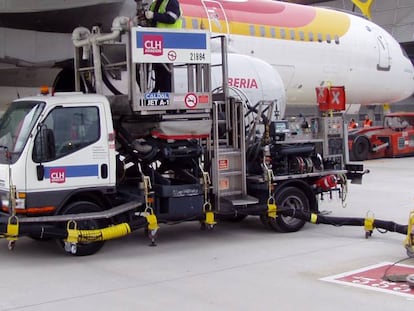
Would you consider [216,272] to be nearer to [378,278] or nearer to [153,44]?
[378,278]

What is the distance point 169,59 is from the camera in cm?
888

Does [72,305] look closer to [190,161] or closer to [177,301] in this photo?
[177,301]

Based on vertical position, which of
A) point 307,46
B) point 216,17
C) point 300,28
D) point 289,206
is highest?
point 300,28

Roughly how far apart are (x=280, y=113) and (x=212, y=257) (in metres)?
4.28

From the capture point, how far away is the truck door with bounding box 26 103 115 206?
8078mm

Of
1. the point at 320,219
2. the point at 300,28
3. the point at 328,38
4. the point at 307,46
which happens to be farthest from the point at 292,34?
the point at 320,219

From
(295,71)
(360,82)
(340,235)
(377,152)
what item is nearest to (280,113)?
(340,235)

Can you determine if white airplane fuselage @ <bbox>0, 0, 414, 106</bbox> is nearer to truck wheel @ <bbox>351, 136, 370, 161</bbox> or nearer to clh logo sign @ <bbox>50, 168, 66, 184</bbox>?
truck wheel @ <bbox>351, 136, 370, 161</bbox>

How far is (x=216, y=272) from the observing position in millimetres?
7508

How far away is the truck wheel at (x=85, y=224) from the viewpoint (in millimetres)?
8312

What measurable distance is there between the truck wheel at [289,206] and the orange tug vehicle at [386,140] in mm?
13838

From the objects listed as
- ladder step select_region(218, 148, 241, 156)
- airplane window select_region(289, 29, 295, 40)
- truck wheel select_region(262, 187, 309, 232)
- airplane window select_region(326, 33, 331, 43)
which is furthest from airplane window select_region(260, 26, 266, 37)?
ladder step select_region(218, 148, 241, 156)

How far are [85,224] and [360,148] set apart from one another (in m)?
17.3

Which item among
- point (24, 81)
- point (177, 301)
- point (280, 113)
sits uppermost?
point (24, 81)
